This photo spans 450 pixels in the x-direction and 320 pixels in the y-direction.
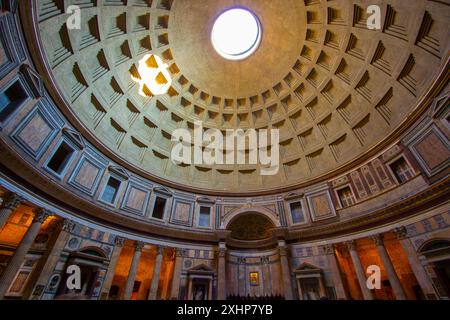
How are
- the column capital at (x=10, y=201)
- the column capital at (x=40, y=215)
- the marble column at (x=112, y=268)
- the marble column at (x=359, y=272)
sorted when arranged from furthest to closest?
the marble column at (x=359, y=272)
the marble column at (x=112, y=268)
the column capital at (x=40, y=215)
the column capital at (x=10, y=201)

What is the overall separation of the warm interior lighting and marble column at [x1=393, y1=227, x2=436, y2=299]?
21.3 metres

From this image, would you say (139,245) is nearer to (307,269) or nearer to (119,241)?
(119,241)

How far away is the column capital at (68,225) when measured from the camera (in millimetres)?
12469

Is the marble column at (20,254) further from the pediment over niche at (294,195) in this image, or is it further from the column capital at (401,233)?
the column capital at (401,233)

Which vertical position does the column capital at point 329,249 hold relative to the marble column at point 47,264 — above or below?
above

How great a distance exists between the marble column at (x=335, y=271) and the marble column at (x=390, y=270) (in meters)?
2.77

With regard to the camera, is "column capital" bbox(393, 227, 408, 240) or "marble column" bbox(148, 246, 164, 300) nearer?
"column capital" bbox(393, 227, 408, 240)

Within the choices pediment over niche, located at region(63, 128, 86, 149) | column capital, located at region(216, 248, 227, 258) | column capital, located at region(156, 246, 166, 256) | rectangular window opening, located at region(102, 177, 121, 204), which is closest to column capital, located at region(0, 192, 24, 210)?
pediment over niche, located at region(63, 128, 86, 149)

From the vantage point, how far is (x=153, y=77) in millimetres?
19719

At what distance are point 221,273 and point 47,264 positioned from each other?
36.0 feet

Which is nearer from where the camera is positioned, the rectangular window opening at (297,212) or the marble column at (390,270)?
the marble column at (390,270)

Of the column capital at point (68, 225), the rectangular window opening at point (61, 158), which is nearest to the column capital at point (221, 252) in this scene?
the column capital at point (68, 225)

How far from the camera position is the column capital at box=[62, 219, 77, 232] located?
40.9 ft

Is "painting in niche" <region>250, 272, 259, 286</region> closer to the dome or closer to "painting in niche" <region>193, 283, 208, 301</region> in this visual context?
the dome
